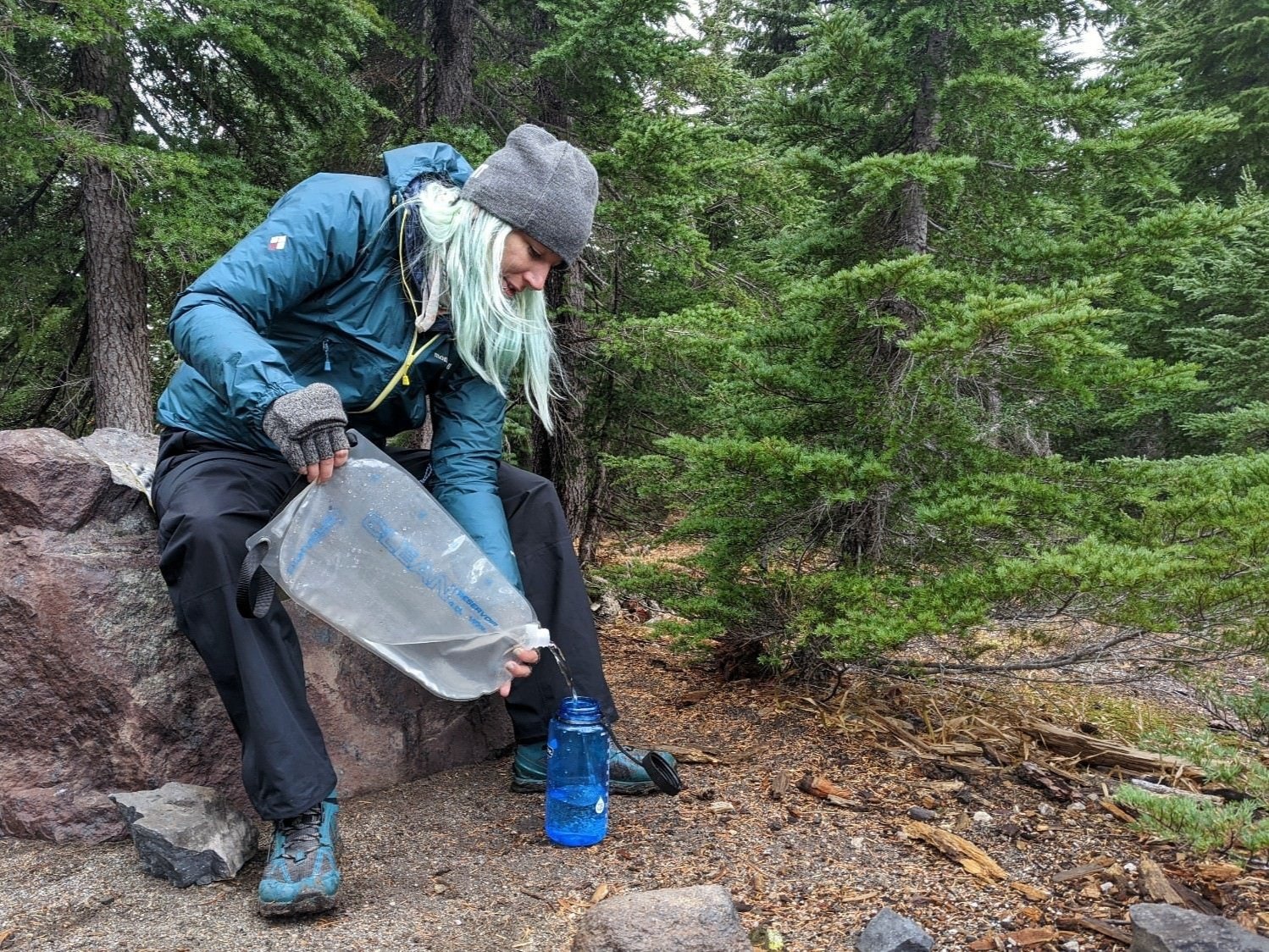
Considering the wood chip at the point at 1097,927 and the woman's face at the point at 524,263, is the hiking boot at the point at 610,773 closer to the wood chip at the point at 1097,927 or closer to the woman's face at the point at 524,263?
the wood chip at the point at 1097,927

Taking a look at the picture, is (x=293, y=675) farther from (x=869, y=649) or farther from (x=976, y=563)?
(x=976, y=563)

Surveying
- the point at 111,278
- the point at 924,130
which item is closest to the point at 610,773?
the point at 924,130

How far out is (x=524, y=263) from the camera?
2744 mm

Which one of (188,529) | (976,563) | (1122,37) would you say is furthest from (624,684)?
(1122,37)

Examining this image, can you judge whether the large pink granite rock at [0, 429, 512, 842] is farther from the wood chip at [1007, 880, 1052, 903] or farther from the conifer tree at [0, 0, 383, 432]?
the conifer tree at [0, 0, 383, 432]

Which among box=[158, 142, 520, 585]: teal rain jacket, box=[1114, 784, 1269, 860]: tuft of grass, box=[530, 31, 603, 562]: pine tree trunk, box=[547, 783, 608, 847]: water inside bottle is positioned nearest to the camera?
box=[1114, 784, 1269, 860]: tuft of grass

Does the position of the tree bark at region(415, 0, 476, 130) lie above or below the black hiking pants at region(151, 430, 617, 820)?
above

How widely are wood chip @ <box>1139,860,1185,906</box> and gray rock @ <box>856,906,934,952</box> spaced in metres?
0.62

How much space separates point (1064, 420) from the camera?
157 inches

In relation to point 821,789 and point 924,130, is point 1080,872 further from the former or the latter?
point 924,130

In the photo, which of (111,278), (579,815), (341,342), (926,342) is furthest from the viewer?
(111,278)

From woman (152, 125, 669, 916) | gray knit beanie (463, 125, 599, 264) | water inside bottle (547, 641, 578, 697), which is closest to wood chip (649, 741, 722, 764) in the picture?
woman (152, 125, 669, 916)

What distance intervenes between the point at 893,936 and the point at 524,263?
2.09m

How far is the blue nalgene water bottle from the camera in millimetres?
2611
